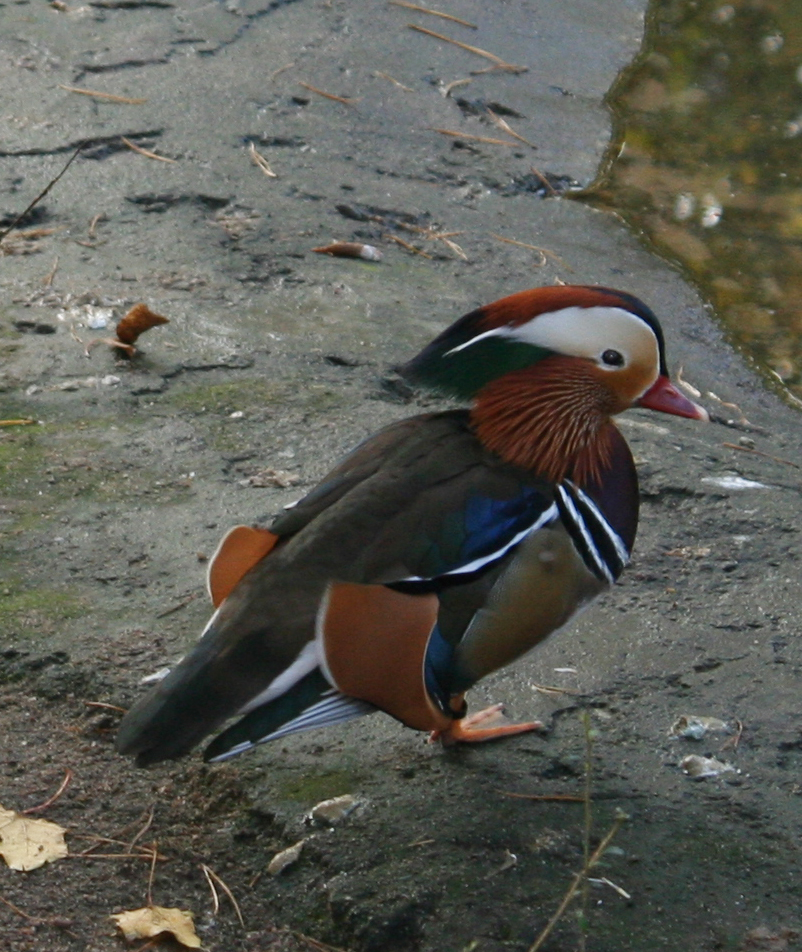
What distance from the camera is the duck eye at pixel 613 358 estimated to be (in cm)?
265

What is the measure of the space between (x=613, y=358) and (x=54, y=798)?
1424 mm

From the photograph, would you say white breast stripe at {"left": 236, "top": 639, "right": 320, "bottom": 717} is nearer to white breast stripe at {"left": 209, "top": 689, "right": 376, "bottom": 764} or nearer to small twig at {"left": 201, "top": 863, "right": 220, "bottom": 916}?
white breast stripe at {"left": 209, "top": 689, "right": 376, "bottom": 764}

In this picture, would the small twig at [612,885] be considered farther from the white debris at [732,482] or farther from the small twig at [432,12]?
the small twig at [432,12]

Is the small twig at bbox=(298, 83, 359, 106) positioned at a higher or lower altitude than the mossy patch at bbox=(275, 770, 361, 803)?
higher

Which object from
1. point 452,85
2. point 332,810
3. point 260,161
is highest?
point 452,85

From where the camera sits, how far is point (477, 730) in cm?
267

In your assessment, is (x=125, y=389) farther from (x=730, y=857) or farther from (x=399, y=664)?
(x=730, y=857)

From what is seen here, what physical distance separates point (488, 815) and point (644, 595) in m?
0.85

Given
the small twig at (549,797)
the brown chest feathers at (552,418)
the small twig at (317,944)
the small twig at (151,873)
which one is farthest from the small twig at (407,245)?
the small twig at (317,944)

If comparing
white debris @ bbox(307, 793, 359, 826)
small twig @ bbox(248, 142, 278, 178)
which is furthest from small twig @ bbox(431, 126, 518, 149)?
white debris @ bbox(307, 793, 359, 826)

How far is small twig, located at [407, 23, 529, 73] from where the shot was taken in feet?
20.5

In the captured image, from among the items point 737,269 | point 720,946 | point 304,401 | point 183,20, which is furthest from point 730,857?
point 183,20

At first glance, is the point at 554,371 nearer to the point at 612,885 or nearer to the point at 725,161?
the point at 612,885

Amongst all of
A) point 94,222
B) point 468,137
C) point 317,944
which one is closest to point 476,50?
point 468,137
